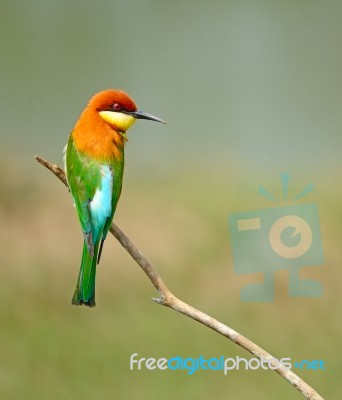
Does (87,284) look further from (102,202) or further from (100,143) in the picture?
(100,143)

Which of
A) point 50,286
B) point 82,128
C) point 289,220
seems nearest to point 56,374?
point 50,286

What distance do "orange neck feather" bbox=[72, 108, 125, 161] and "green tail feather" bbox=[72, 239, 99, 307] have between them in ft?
0.67

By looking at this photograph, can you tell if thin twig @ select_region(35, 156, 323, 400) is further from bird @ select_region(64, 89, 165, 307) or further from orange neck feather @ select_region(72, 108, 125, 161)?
orange neck feather @ select_region(72, 108, 125, 161)

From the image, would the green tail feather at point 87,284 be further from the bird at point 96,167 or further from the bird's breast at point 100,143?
the bird's breast at point 100,143

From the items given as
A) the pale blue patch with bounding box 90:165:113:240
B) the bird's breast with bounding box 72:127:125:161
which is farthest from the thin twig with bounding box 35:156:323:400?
the bird's breast with bounding box 72:127:125:161

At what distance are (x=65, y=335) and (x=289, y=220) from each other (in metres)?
0.88

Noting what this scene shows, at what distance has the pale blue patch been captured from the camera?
140cm

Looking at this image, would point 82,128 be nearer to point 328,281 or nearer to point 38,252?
point 38,252

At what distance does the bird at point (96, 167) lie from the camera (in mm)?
1404

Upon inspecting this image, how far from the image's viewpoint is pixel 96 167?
1476 mm

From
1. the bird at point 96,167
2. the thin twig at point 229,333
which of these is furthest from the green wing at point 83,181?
the thin twig at point 229,333

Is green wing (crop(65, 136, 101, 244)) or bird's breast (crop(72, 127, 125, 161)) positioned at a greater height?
bird's breast (crop(72, 127, 125, 161))

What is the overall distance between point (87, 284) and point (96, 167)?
24 cm

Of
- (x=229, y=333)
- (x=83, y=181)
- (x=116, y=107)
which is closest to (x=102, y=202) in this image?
(x=83, y=181)
